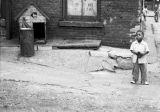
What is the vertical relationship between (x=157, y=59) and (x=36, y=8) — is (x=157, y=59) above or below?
below

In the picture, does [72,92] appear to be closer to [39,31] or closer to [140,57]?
[140,57]

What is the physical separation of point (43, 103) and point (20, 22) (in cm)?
539

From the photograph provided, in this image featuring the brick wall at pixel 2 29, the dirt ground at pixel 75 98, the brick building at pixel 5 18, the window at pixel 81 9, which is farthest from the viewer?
the brick wall at pixel 2 29

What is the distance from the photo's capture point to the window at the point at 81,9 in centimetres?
1234

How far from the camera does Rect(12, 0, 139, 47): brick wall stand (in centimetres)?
1205


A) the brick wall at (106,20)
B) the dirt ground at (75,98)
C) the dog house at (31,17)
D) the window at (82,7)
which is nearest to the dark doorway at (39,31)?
the brick wall at (106,20)

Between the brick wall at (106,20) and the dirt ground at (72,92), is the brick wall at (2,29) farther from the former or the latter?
the dirt ground at (72,92)

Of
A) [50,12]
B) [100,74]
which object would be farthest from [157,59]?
[50,12]

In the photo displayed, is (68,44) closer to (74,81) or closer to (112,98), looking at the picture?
(74,81)

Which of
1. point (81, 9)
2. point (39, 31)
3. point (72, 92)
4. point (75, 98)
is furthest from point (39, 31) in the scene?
point (75, 98)

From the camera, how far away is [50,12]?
1243 centimetres

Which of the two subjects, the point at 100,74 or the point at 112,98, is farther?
the point at 100,74

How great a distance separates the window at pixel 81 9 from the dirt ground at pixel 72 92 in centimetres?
254

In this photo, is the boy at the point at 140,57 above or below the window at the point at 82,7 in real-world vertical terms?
below
